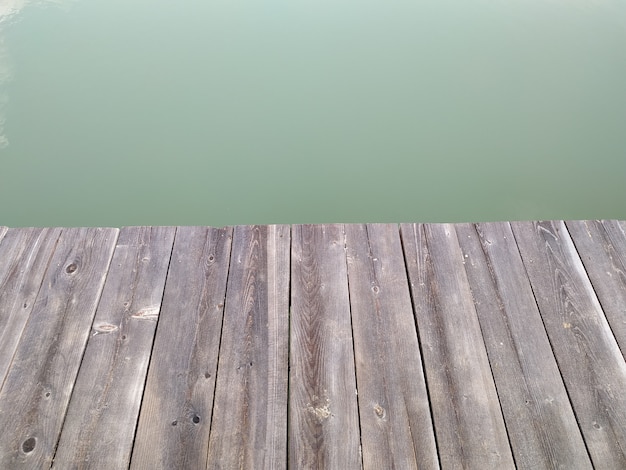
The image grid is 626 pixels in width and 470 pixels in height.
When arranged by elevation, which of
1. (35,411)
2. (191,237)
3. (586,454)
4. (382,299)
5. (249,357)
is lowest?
(586,454)

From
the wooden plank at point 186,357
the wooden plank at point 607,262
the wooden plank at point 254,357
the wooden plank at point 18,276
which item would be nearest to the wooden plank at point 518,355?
the wooden plank at point 607,262

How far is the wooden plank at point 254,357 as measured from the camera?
1.09 meters

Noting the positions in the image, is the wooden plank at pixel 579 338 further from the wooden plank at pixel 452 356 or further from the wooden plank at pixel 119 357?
the wooden plank at pixel 119 357

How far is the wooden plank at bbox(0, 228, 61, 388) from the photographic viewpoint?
1.26 m

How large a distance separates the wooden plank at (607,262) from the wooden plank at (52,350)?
1.26 meters

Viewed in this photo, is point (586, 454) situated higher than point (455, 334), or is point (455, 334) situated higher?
point (455, 334)

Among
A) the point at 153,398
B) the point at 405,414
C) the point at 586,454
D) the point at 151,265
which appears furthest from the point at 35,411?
the point at 586,454

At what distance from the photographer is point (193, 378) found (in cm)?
119

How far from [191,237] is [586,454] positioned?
1.07m

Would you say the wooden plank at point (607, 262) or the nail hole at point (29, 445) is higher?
the wooden plank at point (607, 262)

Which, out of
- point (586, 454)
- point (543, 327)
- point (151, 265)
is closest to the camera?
point (586, 454)

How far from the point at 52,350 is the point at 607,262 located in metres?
1.41

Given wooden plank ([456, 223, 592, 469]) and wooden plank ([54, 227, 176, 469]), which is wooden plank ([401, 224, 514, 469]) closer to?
wooden plank ([456, 223, 592, 469])

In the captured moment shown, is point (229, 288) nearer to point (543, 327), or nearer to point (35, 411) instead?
point (35, 411)
